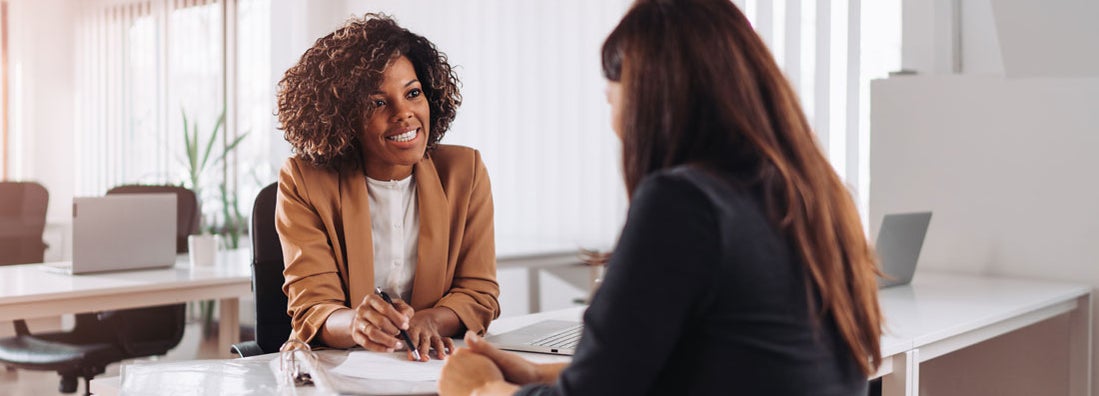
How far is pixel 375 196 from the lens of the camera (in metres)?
1.88

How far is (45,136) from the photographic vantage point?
6.61 metres

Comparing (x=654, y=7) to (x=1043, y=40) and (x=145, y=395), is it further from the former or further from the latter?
(x=1043, y=40)

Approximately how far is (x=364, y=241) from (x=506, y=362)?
0.67 metres

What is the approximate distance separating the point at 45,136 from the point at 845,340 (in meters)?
6.68

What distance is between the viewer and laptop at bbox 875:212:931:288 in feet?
8.20

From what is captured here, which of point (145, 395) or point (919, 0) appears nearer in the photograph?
point (145, 395)

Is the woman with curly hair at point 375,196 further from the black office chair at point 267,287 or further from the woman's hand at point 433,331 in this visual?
the black office chair at point 267,287

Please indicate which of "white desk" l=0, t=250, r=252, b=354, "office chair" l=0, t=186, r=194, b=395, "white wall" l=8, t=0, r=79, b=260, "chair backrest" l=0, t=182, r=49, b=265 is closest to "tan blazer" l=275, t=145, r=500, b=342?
"white desk" l=0, t=250, r=252, b=354

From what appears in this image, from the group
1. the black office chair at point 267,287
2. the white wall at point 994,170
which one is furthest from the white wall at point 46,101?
the white wall at point 994,170

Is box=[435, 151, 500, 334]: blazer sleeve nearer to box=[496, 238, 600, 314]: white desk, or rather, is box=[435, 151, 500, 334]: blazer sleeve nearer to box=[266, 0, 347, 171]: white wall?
box=[496, 238, 600, 314]: white desk

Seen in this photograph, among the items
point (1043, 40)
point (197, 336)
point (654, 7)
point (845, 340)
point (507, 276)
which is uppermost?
point (1043, 40)

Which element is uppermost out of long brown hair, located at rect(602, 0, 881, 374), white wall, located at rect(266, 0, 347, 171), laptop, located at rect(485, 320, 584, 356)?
white wall, located at rect(266, 0, 347, 171)

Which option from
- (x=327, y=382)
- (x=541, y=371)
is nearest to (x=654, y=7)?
(x=541, y=371)

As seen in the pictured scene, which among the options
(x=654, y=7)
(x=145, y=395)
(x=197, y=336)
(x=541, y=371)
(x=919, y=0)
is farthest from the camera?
(x=197, y=336)
